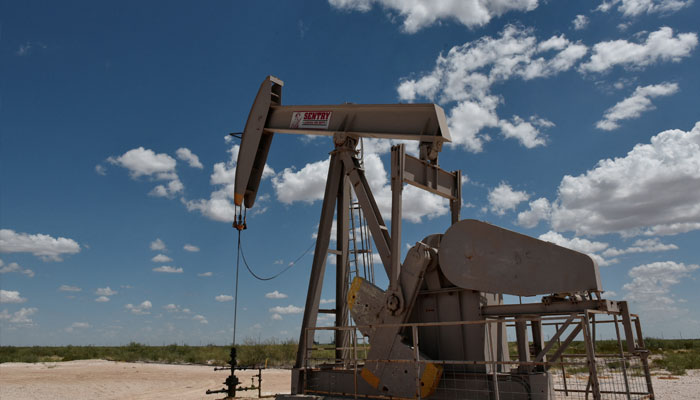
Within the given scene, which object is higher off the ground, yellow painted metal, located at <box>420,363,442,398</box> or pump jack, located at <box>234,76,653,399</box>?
pump jack, located at <box>234,76,653,399</box>

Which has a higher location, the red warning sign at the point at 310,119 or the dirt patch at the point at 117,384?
the red warning sign at the point at 310,119

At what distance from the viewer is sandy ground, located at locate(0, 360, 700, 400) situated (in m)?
13.0

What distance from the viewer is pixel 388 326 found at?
6.41m

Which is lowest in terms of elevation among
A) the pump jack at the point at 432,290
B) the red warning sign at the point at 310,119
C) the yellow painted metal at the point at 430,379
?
the yellow painted metal at the point at 430,379

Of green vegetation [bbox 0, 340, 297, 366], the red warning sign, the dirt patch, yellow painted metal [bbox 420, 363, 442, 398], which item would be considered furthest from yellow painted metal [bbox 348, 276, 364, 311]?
green vegetation [bbox 0, 340, 297, 366]

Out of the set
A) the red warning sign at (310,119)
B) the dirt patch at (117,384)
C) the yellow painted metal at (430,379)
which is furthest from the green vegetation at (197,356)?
the yellow painted metal at (430,379)

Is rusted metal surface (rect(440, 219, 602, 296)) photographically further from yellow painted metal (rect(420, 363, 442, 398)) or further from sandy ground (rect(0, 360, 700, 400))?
sandy ground (rect(0, 360, 700, 400))

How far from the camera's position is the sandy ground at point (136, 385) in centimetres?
1301

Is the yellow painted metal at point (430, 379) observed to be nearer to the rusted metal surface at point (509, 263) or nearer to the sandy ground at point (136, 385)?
the rusted metal surface at point (509, 263)

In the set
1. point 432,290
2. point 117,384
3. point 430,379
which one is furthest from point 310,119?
point 117,384

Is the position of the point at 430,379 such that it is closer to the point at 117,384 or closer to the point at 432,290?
the point at 432,290

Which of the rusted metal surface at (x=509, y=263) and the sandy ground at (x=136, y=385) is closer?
the rusted metal surface at (x=509, y=263)

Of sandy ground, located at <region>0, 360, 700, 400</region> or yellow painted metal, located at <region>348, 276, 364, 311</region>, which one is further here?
sandy ground, located at <region>0, 360, 700, 400</region>

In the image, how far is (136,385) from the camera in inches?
610
